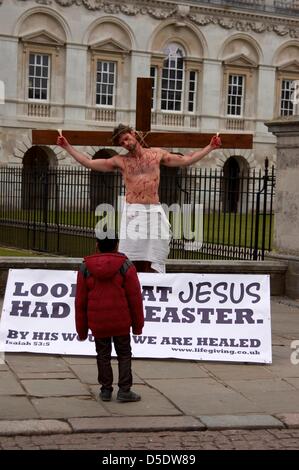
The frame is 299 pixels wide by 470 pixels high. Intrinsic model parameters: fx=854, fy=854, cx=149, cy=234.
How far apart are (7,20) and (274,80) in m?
15.5

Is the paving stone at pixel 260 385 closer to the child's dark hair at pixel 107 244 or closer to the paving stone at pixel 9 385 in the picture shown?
the child's dark hair at pixel 107 244

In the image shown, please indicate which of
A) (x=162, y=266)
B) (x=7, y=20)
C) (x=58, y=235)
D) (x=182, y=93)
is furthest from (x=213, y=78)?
(x=162, y=266)

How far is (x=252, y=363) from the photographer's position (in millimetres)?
8625

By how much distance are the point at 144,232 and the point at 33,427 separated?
307 cm

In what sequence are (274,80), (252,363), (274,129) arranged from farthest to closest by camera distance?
(274,80) → (274,129) → (252,363)

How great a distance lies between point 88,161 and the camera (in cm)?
866

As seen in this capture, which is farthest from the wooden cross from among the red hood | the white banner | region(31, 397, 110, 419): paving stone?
region(31, 397, 110, 419): paving stone

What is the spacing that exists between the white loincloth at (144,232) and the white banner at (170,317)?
26cm

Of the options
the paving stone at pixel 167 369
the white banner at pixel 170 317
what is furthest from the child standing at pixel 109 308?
the white banner at pixel 170 317

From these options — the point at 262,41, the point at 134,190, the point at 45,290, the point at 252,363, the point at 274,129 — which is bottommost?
the point at 252,363

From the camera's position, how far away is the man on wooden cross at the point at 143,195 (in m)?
8.73

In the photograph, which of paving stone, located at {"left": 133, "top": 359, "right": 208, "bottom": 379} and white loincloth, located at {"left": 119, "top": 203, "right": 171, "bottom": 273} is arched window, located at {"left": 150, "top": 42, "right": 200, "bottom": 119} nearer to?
white loincloth, located at {"left": 119, "top": 203, "right": 171, "bottom": 273}

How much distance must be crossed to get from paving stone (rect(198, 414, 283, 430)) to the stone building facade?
3190 cm

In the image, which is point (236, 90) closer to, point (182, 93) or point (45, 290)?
point (182, 93)
